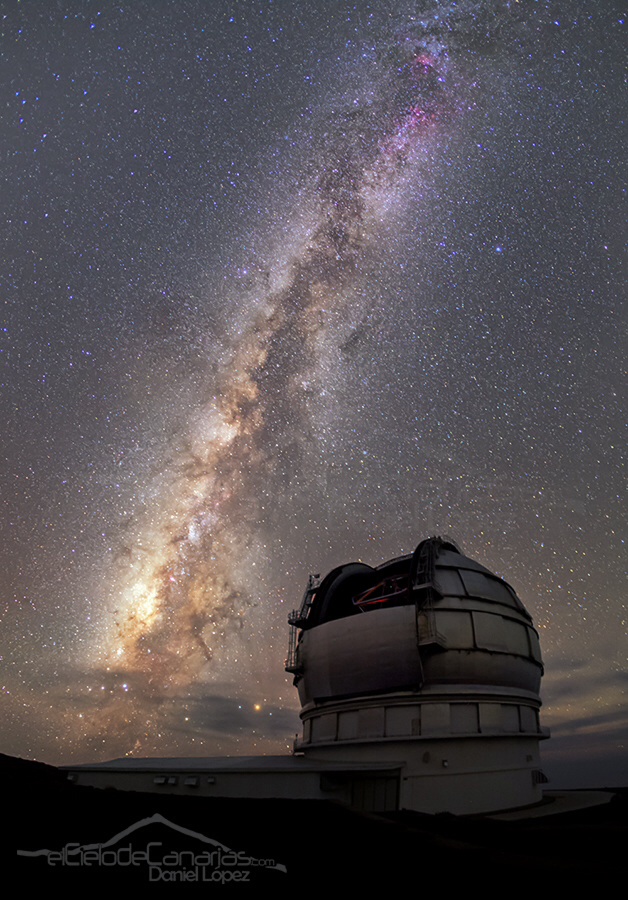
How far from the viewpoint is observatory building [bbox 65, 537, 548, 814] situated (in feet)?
58.1

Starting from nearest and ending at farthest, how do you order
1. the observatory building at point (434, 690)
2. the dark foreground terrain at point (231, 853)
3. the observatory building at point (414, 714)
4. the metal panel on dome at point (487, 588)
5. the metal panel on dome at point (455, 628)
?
the dark foreground terrain at point (231, 853)
the observatory building at point (414, 714)
the observatory building at point (434, 690)
the metal panel on dome at point (455, 628)
the metal panel on dome at point (487, 588)

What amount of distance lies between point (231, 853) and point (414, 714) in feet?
47.1

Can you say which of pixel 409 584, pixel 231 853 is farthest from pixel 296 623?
pixel 231 853

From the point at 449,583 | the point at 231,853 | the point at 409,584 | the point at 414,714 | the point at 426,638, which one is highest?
the point at 449,583

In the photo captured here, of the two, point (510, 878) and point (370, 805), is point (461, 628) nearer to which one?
point (370, 805)

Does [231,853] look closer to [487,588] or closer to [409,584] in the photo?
[409,584]

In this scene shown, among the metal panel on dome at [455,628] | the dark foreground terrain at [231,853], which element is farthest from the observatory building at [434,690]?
the dark foreground terrain at [231,853]

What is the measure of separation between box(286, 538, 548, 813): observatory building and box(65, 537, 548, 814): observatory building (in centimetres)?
4

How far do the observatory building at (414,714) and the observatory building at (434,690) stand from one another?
0.13ft

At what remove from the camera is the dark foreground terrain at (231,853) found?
5512mm

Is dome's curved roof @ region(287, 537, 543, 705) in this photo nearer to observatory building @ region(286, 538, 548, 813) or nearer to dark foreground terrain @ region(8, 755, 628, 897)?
observatory building @ region(286, 538, 548, 813)

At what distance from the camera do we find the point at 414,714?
18828 millimetres

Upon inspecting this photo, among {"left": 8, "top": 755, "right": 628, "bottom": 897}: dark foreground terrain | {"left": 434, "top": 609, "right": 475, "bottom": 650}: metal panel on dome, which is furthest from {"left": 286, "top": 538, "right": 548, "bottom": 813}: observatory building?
{"left": 8, "top": 755, "right": 628, "bottom": 897}: dark foreground terrain

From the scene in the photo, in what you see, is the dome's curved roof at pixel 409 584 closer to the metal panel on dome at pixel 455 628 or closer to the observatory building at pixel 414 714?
the observatory building at pixel 414 714
